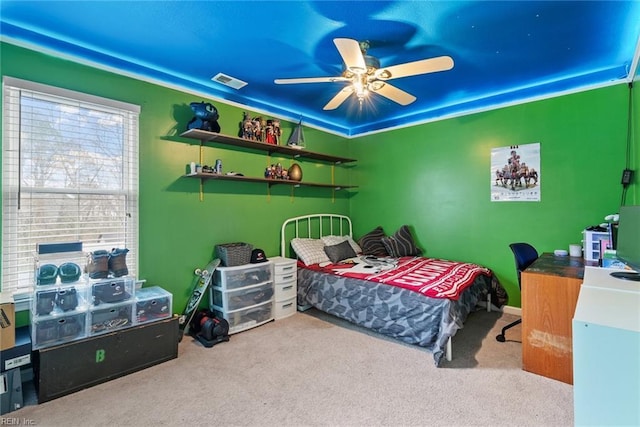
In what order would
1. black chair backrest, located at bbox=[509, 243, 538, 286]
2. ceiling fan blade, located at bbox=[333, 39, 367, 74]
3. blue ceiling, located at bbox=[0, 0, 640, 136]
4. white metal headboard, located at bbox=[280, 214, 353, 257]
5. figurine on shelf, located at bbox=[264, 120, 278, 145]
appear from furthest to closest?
white metal headboard, located at bbox=[280, 214, 353, 257] < figurine on shelf, located at bbox=[264, 120, 278, 145] < black chair backrest, located at bbox=[509, 243, 538, 286] < blue ceiling, located at bbox=[0, 0, 640, 136] < ceiling fan blade, located at bbox=[333, 39, 367, 74]

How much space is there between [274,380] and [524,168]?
3.42 meters

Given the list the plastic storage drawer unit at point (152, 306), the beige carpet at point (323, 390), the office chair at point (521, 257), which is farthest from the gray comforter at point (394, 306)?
the plastic storage drawer unit at point (152, 306)

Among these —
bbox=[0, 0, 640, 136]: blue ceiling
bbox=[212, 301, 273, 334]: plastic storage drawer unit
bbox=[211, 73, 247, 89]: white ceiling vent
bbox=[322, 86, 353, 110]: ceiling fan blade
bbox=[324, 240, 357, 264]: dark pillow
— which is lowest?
bbox=[212, 301, 273, 334]: plastic storage drawer unit

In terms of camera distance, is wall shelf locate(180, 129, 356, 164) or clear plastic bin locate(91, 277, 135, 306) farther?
wall shelf locate(180, 129, 356, 164)

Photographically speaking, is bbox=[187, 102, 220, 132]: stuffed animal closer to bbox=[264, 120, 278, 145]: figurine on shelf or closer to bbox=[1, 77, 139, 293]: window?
bbox=[1, 77, 139, 293]: window

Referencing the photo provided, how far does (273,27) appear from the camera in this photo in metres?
2.19

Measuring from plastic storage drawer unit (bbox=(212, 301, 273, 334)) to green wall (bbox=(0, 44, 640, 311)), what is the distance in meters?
0.55

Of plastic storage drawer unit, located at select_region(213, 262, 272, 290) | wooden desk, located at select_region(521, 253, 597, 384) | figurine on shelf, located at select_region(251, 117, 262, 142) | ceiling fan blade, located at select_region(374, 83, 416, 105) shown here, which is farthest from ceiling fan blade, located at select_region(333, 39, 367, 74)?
plastic storage drawer unit, located at select_region(213, 262, 272, 290)

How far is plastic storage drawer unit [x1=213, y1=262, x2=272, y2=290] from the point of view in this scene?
9.78 ft

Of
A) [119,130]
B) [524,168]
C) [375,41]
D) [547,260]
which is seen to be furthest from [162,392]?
[524,168]

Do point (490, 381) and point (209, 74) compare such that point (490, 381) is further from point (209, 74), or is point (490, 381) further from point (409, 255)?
point (209, 74)

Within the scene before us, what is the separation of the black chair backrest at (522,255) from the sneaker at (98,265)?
3.56m

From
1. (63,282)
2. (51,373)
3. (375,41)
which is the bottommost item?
(51,373)

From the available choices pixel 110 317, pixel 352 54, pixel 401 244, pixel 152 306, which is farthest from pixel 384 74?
pixel 110 317
